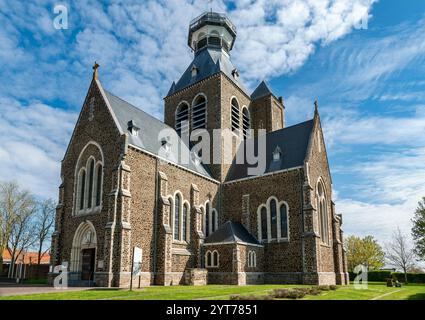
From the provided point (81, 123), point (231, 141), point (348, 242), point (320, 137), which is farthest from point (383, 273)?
point (81, 123)

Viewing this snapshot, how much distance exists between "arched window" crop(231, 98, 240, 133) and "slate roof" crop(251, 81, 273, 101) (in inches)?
150

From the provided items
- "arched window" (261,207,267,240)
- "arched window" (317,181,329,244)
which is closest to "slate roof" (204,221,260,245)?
"arched window" (261,207,267,240)

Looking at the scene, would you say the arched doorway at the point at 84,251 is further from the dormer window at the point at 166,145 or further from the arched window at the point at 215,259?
the arched window at the point at 215,259

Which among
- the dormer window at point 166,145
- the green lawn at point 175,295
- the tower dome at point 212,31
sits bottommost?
the green lawn at point 175,295

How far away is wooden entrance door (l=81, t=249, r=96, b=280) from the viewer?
76.3 ft

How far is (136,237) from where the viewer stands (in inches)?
883

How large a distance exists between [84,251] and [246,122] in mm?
22858

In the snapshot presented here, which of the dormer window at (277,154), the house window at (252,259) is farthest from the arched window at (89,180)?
the dormer window at (277,154)

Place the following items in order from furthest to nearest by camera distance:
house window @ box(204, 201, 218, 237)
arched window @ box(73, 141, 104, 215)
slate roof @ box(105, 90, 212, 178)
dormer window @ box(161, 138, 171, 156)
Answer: house window @ box(204, 201, 218, 237), dormer window @ box(161, 138, 171, 156), slate roof @ box(105, 90, 212, 178), arched window @ box(73, 141, 104, 215)

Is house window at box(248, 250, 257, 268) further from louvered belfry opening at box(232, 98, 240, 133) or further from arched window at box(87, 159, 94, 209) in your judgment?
louvered belfry opening at box(232, 98, 240, 133)

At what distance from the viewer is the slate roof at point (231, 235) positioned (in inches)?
1045

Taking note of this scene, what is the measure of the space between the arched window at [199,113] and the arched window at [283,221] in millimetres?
12599

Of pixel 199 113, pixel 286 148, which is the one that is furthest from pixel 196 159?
pixel 286 148

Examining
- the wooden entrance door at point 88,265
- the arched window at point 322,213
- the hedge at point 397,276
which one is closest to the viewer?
the wooden entrance door at point 88,265
